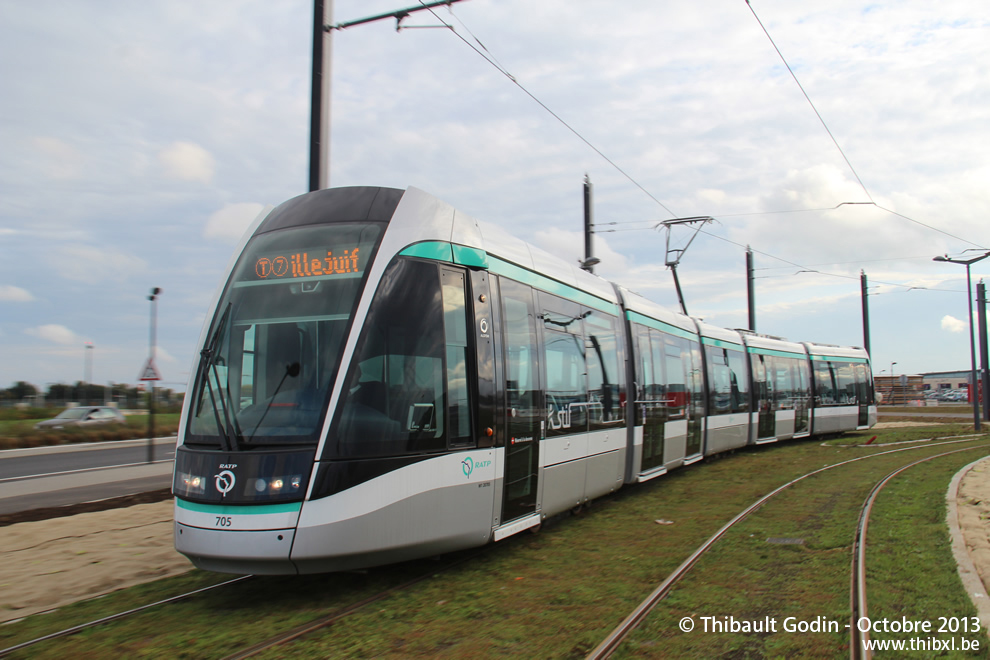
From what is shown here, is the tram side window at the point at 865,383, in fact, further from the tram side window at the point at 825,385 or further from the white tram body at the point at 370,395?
the white tram body at the point at 370,395

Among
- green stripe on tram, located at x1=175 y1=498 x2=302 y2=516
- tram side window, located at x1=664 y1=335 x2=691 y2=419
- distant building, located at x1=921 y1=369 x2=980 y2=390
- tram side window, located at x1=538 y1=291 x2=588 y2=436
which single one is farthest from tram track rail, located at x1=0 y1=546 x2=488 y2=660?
distant building, located at x1=921 y1=369 x2=980 y2=390

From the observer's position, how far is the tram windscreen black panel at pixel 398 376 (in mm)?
5578

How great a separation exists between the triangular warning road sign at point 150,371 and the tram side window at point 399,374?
43.8 ft

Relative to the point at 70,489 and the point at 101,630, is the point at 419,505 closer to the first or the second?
the point at 101,630

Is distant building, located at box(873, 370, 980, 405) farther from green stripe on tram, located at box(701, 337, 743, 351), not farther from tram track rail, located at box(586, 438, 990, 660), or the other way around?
tram track rail, located at box(586, 438, 990, 660)

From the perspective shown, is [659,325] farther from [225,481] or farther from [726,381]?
[225,481]

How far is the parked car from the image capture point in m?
29.2

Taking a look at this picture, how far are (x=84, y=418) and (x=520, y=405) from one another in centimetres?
2884

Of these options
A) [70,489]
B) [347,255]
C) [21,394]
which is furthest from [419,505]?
[21,394]

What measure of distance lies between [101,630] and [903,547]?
719 cm

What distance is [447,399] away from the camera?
20.5ft

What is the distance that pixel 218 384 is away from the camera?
5.84 m

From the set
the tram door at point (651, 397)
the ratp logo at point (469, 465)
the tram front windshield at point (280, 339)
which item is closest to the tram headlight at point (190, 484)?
the tram front windshield at point (280, 339)

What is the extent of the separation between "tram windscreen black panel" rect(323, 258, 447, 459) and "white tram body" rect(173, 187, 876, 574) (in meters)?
0.01
